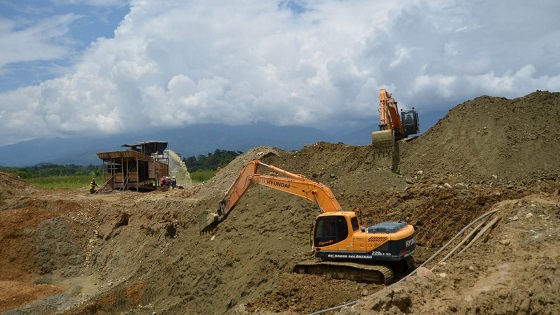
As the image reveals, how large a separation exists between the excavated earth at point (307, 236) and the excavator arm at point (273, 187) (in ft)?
1.74

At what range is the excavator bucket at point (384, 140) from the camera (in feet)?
68.1

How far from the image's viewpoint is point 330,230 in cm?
1200

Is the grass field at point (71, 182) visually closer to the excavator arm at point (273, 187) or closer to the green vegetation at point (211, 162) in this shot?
the green vegetation at point (211, 162)

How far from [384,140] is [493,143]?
13.9 feet

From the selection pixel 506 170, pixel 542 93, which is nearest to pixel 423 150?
pixel 506 170

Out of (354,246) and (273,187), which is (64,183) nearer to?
(273,187)

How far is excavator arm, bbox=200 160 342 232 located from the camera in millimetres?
12977

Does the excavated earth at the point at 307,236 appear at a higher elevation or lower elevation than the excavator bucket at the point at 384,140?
lower

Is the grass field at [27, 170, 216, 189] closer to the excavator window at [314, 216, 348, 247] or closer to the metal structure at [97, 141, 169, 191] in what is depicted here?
the metal structure at [97, 141, 169, 191]

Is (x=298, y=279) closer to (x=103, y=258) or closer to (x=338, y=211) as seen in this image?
(x=338, y=211)

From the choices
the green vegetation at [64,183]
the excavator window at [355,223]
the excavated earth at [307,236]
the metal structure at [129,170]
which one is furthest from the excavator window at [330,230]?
the green vegetation at [64,183]

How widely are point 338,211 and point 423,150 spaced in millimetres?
9226

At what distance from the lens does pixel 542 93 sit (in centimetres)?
2045

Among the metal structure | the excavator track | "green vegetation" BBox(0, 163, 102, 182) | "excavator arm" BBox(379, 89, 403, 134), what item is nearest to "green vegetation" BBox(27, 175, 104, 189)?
"green vegetation" BBox(0, 163, 102, 182)
